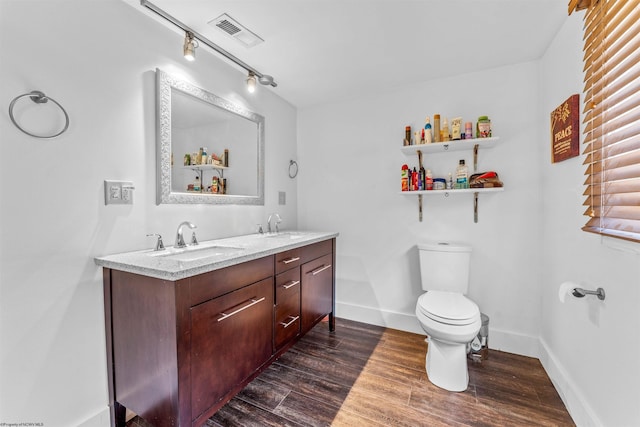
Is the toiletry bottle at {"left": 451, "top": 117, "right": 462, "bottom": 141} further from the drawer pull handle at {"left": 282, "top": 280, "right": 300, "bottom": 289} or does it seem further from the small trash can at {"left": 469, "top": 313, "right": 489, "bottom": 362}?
the drawer pull handle at {"left": 282, "top": 280, "right": 300, "bottom": 289}

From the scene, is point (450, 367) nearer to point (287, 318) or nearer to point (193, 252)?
point (287, 318)

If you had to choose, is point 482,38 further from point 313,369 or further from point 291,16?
point 313,369

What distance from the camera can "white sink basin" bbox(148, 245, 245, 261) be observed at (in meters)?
1.45

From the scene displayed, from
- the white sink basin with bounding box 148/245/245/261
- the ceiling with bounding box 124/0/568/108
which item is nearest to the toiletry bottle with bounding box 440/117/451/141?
the ceiling with bounding box 124/0/568/108

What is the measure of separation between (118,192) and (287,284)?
1.07 meters

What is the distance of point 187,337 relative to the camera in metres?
1.12

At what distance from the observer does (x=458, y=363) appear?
1670 millimetres

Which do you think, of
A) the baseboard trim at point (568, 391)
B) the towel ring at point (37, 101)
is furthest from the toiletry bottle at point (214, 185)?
the baseboard trim at point (568, 391)

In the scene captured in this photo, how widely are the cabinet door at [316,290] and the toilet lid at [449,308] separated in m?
0.77

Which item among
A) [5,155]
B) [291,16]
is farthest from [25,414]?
[291,16]

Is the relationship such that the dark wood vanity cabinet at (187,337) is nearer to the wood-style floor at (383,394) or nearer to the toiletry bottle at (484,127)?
the wood-style floor at (383,394)

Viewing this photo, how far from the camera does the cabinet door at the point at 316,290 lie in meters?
1.97

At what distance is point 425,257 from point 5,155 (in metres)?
2.42

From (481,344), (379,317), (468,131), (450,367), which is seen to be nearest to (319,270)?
(379,317)
